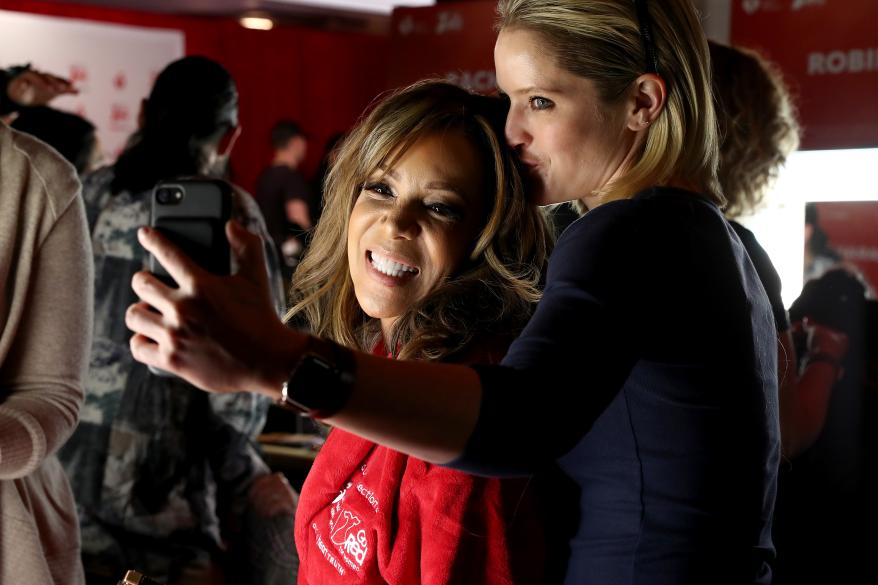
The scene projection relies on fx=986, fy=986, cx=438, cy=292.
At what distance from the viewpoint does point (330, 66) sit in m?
10.4

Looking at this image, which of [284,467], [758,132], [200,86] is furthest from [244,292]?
[284,467]

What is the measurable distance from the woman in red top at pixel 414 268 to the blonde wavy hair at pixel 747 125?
32.0 inches

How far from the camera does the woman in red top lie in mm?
1138

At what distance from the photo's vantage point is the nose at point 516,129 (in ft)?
3.76

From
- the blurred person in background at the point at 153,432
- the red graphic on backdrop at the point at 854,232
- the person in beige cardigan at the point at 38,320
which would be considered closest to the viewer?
the person in beige cardigan at the point at 38,320

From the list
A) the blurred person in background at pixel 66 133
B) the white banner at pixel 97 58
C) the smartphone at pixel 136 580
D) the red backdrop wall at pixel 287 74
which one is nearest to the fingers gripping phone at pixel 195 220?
the smartphone at pixel 136 580

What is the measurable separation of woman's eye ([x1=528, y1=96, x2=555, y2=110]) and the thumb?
448 mm

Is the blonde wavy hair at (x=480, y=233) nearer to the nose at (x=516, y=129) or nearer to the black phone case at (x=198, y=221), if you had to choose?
the nose at (x=516, y=129)

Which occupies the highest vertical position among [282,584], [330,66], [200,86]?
[330,66]

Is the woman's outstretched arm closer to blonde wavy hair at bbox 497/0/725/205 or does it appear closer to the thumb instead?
the thumb

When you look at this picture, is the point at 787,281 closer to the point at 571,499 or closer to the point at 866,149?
the point at 866,149

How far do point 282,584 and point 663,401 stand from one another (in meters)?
1.49

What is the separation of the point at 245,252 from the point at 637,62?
1.77 ft

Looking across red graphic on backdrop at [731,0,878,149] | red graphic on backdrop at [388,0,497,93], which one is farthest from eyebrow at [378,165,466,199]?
red graphic on backdrop at [388,0,497,93]
